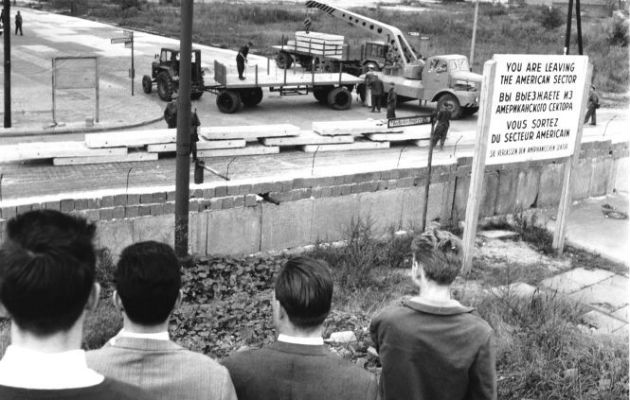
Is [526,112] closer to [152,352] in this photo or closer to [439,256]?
[439,256]

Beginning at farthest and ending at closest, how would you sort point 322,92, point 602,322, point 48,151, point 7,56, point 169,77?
point 322,92, point 169,77, point 7,56, point 48,151, point 602,322

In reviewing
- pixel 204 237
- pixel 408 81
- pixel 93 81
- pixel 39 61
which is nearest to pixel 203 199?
pixel 204 237

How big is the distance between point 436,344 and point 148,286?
1492mm

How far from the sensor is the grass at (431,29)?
130 feet

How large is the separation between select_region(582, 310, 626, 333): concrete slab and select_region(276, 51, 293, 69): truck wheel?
67.1 ft

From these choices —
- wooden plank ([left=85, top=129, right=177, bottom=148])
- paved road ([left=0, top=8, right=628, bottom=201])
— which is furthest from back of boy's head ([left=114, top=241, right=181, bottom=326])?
wooden plank ([left=85, top=129, right=177, bottom=148])

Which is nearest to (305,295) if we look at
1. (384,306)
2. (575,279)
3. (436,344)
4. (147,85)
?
(436,344)

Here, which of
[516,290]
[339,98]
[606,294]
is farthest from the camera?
[339,98]

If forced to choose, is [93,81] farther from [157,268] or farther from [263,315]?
[157,268]

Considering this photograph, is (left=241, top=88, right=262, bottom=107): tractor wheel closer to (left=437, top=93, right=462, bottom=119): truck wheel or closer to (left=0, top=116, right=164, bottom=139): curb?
(left=0, top=116, right=164, bottom=139): curb

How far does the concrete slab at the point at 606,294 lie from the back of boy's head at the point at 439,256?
18.8 feet

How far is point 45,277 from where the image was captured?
7.77 feet

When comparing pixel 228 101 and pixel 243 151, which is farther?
pixel 228 101

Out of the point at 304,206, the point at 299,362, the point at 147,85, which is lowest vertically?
the point at 304,206
